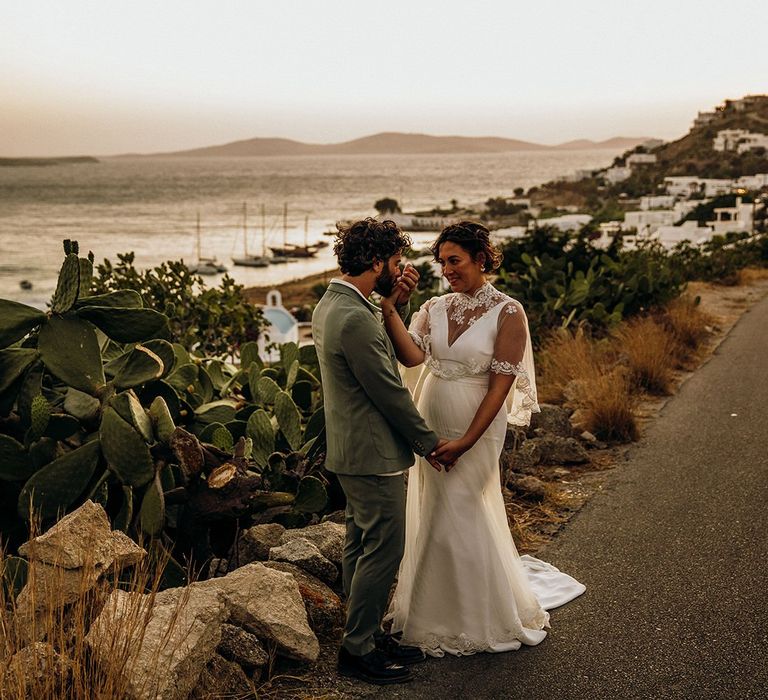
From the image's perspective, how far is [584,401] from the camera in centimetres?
813

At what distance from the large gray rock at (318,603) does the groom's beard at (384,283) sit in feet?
4.53

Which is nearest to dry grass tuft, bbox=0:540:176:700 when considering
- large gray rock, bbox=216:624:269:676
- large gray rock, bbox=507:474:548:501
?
large gray rock, bbox=216:624:269:676

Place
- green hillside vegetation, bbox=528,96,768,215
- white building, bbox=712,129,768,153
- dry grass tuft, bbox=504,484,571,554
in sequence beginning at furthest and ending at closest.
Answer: white building, bbox=712,129,768,153
green hillside vegetation, bbox=528,96,768,215
dry grass tuft, bbox=504,484,571,554

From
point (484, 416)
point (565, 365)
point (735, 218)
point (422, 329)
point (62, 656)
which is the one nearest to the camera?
point (62, 656)

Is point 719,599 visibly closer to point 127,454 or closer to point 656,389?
point 127,454

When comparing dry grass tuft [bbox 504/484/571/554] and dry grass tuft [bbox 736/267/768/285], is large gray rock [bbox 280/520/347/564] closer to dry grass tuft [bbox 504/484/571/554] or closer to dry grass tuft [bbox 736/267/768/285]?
dry grass tuft [bbox 504/484/571/554]

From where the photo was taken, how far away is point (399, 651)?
4.05 metres

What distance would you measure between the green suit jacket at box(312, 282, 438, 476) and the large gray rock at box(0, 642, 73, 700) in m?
1.30

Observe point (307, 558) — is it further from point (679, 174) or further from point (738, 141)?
point (738, 141)

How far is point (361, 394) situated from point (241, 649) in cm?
113

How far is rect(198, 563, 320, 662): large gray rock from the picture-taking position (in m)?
3.73

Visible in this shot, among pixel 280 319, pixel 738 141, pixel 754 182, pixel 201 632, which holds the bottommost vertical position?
pixel 280 319

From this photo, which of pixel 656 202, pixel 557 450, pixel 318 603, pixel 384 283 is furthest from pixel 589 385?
pixel 656 202

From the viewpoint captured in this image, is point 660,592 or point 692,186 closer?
point 660,592
